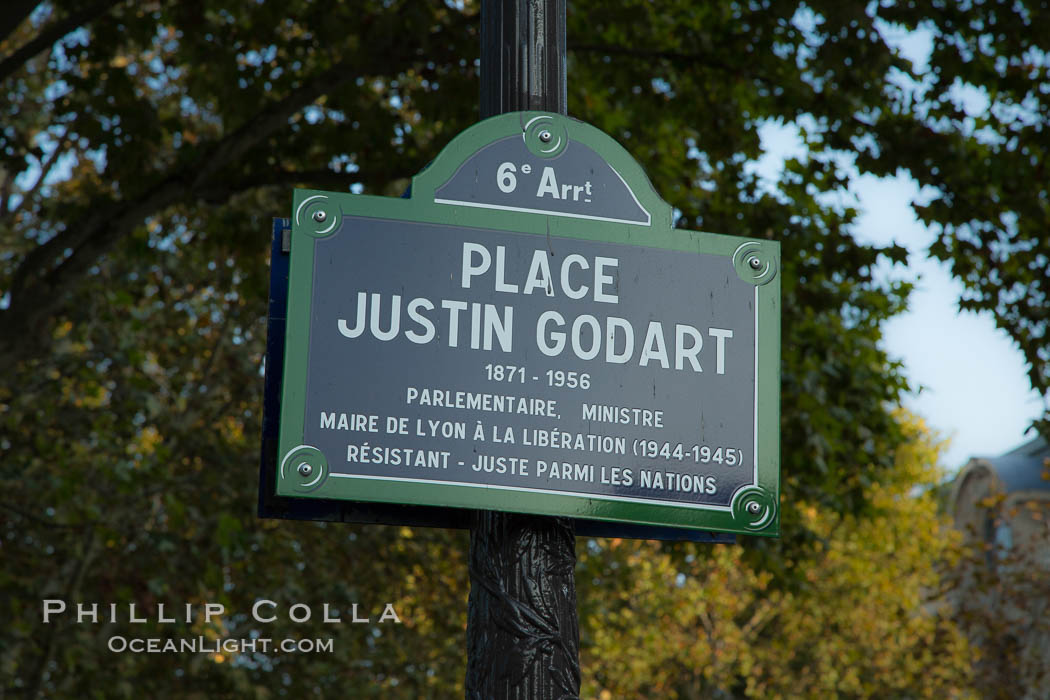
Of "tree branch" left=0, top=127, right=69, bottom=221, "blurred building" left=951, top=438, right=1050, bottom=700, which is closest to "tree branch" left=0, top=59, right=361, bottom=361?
"tree branch" left=0, top=127, right=69, bottom=221

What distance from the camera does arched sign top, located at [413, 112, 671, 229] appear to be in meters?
2.91

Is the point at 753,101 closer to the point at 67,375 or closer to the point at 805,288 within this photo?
the point at 805,288

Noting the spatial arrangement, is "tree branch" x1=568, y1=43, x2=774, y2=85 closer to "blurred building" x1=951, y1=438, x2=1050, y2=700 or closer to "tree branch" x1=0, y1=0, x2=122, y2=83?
"tree branch" x1=0, y1=0, x2=122, y2=83

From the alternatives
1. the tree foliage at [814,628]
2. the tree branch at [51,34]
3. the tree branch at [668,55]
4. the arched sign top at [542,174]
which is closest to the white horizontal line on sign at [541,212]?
the arched sign top at [542,174]

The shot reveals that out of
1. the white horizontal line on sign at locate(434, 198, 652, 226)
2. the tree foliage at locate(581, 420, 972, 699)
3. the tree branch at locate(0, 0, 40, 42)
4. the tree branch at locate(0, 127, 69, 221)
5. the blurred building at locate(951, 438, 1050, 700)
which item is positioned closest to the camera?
the white horizontal line on sign at locate(434, 198, 652, 226)

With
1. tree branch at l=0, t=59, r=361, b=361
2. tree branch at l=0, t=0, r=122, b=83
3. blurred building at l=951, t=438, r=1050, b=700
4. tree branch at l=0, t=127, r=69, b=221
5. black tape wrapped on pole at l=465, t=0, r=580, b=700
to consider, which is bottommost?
black tape wrapped on pole at l=465, t=0, r=580, b=700

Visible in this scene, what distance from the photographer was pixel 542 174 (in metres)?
2.96

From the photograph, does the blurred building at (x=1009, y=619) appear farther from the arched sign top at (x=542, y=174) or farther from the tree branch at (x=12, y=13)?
the arched sign top at (x=542, y=174)

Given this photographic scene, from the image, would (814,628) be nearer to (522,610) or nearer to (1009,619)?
(1009,619)

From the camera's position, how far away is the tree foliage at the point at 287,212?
28.0 ft

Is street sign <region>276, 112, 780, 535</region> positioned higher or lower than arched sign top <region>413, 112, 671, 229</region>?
lower

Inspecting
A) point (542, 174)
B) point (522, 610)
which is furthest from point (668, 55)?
point (522, 610)

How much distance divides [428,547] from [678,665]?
1299cm

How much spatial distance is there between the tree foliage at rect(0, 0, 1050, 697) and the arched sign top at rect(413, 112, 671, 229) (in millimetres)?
4932
